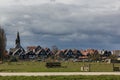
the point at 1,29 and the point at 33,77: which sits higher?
the point at 1,29

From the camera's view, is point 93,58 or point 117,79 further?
point 93,58

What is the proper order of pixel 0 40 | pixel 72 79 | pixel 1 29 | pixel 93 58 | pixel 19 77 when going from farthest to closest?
pixel 93 58
pixel 1 29
pixel 0 40
pixel 19 77
pixel 72 79

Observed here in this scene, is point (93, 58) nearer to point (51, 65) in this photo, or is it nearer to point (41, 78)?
point (51, 65)

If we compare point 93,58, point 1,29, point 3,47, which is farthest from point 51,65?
point 93,58

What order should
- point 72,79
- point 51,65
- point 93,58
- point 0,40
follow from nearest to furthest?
point 72,79, point 51,65, point 0,40, point 93,58

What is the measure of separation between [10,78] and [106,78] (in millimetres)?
7345

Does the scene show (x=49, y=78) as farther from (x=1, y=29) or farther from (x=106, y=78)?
(x=1, y=29)

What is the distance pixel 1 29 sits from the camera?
87375 mm

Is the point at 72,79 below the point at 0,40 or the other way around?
Result: below

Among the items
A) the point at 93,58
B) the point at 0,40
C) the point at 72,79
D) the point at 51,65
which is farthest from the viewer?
the point at 93,58

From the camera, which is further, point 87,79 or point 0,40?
point 0,40

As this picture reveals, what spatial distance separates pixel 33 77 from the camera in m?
27.5

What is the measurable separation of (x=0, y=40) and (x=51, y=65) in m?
24.8

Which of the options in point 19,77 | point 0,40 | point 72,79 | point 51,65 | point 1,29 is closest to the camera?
point 72,79
